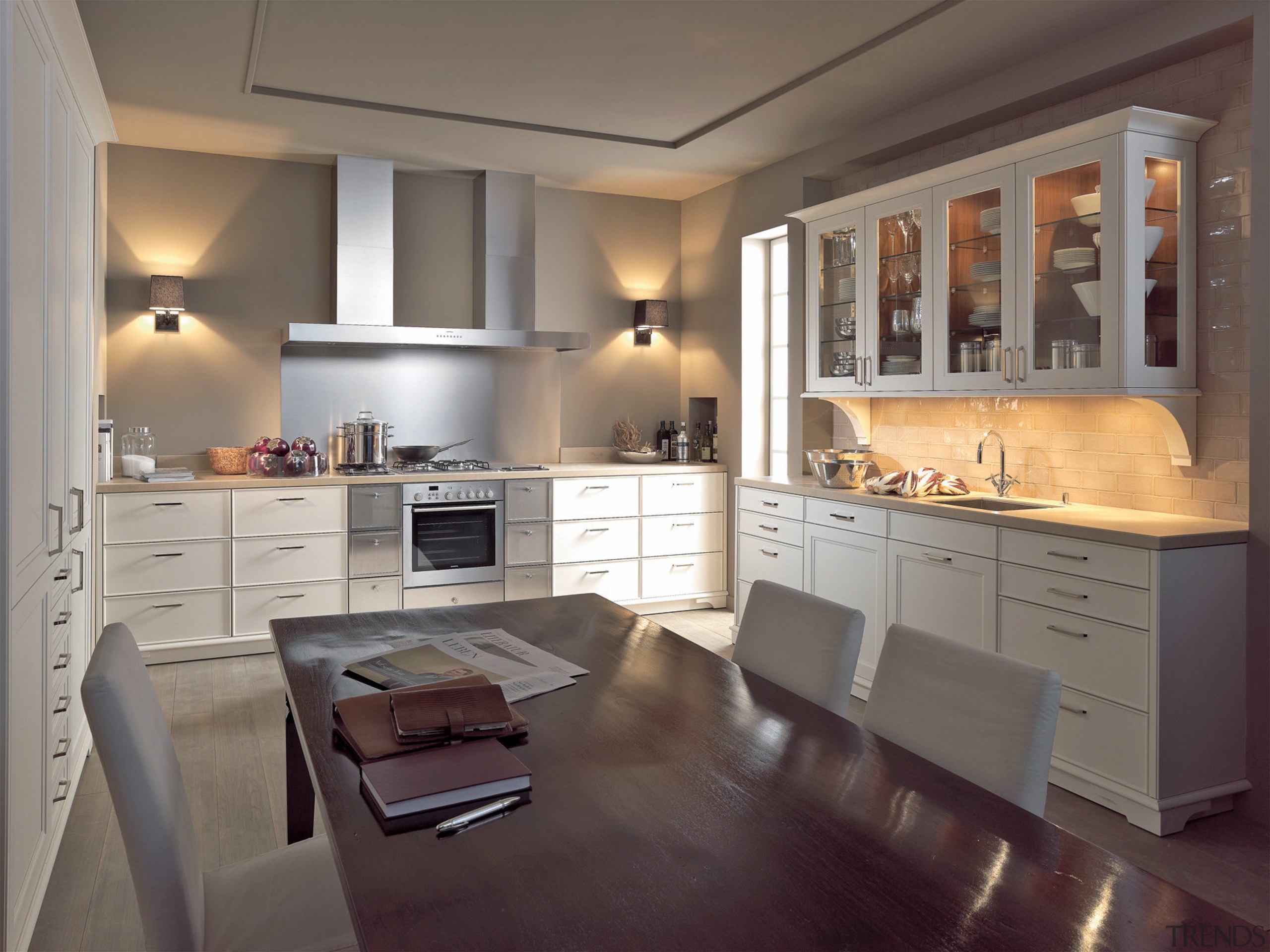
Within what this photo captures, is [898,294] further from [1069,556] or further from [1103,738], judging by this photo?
[1103,738]

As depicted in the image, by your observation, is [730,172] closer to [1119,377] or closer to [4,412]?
[1119,377]

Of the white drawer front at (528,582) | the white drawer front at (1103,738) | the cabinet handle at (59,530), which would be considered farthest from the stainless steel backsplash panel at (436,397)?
the white drawer front at (1103,738)

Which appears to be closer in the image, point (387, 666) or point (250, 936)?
point (250, 936)

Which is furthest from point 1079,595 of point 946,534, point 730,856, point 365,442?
point 365,442

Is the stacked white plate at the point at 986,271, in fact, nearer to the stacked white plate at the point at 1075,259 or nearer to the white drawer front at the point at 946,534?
the stacked white plate at the point at 1075,259

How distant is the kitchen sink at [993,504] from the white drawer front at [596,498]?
6.67 feet

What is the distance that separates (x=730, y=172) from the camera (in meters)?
5.42

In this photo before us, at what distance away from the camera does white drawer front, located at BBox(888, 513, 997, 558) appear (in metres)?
3.33

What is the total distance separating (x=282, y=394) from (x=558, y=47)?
2628mm

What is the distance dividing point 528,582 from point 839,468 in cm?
191

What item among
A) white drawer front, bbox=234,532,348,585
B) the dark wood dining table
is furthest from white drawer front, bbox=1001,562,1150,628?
white drawer front, bbox=234,532,348,585

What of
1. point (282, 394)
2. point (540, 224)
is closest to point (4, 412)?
point (282, 394)

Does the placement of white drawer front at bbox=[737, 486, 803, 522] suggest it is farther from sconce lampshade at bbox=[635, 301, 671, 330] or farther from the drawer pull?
sconce lampshade at bbox=[635, 301, 671, 330]

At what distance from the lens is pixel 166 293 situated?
4.75 m
